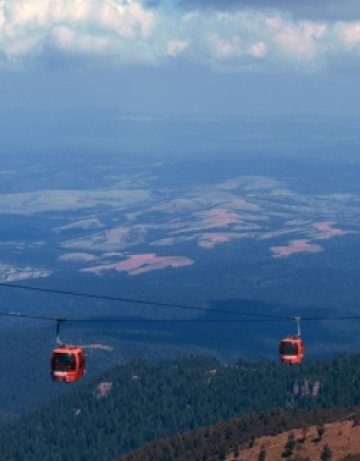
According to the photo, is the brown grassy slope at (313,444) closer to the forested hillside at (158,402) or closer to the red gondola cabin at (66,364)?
the red gondola cabin at (66,364)

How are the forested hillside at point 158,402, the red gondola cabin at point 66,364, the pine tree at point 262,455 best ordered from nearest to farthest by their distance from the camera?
the red gondola cabin at point 66,364 < the pine tree at point 262,455 < the forested hillside at point 158,402

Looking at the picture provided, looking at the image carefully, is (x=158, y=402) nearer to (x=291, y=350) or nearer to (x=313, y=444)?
(x=313, y=444)

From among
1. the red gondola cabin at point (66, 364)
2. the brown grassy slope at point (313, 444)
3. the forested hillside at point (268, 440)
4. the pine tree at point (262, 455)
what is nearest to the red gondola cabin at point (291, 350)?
the forested hillside at point (268, 440)

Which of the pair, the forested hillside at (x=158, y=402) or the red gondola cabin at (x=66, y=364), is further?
the forested hillside at (x=158, y=402)

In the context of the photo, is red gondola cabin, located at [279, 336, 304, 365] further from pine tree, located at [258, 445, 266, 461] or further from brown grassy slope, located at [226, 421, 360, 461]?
pine tree, located at [258, 445, 266, 461]

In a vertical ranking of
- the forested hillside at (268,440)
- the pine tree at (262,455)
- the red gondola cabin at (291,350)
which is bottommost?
the pine tree at (262,455)
